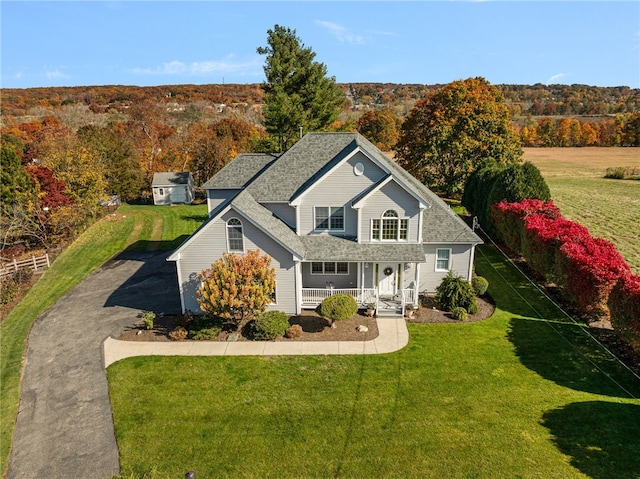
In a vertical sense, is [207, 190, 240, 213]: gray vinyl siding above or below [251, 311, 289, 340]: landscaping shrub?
above

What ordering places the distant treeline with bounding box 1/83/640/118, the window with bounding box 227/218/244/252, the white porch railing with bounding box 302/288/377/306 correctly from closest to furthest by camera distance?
1. the window with bounding box 227/218/244/252
2. the white porch railing with bounding box 302/288/377/306
3. the distant treeline with bounding box 1/83/640/118

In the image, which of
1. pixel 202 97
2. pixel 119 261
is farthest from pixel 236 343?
pixel 202 97

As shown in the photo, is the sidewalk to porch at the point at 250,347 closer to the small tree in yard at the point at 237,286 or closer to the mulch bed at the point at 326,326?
the mulch bed at the point at 326,326

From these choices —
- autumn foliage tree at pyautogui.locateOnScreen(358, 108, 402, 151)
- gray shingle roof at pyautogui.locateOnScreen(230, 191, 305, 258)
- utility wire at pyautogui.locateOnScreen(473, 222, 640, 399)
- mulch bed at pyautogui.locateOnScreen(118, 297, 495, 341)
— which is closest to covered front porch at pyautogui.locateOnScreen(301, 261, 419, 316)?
mulch bed at pyautogui.locateOnScreen(118, 297, 495, 341)

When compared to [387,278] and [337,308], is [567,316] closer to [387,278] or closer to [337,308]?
[387,278]

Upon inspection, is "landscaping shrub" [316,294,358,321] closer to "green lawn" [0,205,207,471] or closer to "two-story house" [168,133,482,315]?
"two-story house" [168,133,482,315]

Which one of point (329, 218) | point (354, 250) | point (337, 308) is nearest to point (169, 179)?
point (329, 218)
